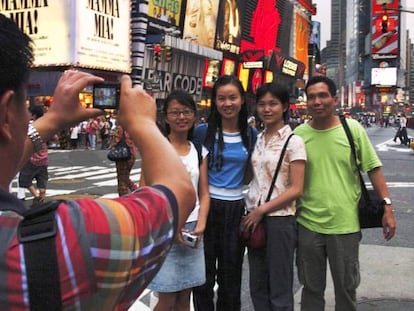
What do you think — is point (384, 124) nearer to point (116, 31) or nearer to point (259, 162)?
point (116, 31)

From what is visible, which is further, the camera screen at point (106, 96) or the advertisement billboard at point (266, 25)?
the advertisement billboard at point (266, 25)

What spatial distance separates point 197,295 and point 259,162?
1154 millimetres

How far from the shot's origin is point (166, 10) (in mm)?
29250

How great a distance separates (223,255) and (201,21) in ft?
101

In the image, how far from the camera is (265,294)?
379 cm

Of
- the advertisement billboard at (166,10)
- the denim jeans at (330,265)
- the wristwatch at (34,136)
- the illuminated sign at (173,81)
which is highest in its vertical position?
the advertisement billboard at (166,10)

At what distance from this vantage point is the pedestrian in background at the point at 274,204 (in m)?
3.59

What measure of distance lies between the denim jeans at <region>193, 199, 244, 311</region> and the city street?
0.49 metres

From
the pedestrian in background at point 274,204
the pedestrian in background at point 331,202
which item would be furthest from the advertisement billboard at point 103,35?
the pedestrian in background at point 331,202

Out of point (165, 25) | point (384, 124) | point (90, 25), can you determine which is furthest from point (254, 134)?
point (384, 124)

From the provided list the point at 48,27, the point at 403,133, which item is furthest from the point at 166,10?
the point at 403,133

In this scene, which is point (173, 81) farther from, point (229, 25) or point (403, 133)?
point (403, 133)

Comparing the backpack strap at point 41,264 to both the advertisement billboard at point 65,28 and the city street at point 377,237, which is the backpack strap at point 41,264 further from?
the advertisement billboard at point 65,28

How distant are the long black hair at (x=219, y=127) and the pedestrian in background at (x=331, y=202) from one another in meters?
0.49
